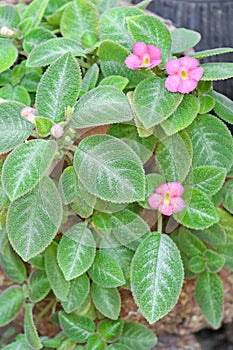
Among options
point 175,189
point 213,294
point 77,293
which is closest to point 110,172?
point 175,189

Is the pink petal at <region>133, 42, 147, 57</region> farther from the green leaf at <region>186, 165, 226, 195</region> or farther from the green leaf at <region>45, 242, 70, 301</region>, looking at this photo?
the green leaf at <region>45, 242, 70, 301</region>

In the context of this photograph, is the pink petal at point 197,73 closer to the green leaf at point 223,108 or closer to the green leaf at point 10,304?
the green leaf at point 223,108

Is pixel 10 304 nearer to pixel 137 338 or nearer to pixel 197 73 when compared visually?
pixel 137 338

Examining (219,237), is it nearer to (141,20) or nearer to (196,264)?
(196,264)

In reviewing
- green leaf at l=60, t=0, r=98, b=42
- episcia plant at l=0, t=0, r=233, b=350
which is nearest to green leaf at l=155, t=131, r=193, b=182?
episcia plant at l=0, t=0, r=233, b=350

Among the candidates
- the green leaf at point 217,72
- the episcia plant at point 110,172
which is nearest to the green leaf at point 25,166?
the episcia plant at point 110,172

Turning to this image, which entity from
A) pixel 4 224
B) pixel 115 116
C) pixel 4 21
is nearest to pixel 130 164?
pixel 115 116
